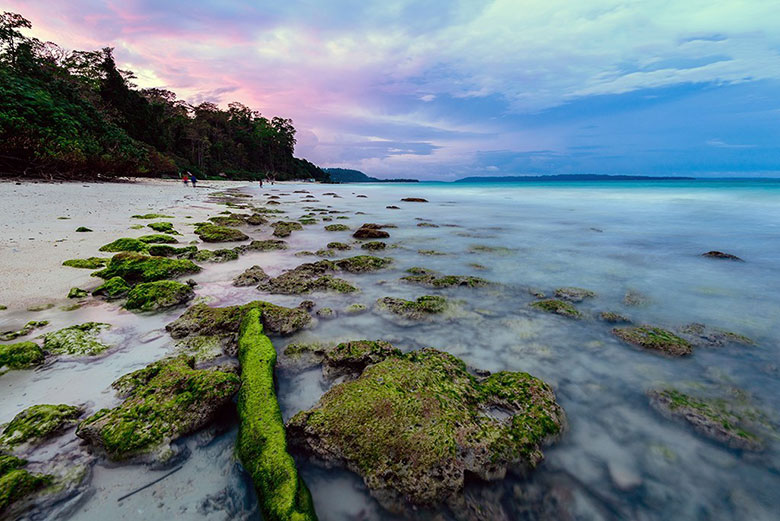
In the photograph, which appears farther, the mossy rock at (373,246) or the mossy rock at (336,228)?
the mossy rock at (336,228)

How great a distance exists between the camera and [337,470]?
90.4 inches

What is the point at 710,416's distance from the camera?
2.96 m

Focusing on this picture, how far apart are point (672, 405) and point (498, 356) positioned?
64.7 inches

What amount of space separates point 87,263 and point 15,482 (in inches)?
195

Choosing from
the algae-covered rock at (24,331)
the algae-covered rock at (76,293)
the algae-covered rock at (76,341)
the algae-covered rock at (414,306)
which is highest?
the algae-covered rock at (76,293)

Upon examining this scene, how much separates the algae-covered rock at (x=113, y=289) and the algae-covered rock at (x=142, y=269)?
41 cm

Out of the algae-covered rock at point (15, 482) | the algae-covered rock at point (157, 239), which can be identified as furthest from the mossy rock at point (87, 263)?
the algae-covered rock at point (15, 482)

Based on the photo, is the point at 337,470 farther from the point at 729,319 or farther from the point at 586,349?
the point at 729,319

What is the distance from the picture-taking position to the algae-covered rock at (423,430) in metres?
2.16

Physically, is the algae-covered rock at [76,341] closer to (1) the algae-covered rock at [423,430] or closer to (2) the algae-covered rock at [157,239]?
(1) the algae-covered rock at [423,430]

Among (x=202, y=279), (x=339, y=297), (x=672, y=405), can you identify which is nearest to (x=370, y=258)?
(x=339, y=297)

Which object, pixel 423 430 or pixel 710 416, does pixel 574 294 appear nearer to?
pixel 710 416

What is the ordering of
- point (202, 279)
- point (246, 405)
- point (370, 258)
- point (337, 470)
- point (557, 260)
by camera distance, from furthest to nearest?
point (557, 260)
point (370, 258)
point (202, 279)
point (246, 405)
point (337, 470)

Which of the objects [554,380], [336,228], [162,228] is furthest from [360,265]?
[162,228]
